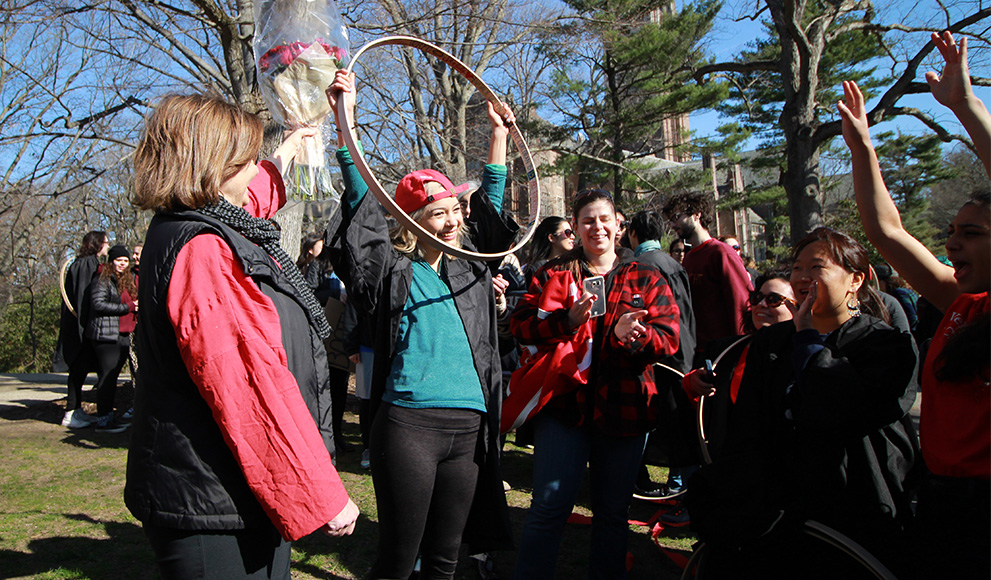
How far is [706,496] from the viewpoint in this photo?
7.38ft

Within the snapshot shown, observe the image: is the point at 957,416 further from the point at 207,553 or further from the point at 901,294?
the point at 901,294

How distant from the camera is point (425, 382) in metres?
2.53

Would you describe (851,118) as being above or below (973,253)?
above

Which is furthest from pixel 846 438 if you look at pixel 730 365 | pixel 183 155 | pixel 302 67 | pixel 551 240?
pixel 551 240

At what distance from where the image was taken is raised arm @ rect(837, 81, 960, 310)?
83.6 inches

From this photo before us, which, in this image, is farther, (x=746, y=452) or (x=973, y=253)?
(x=746, y=452)

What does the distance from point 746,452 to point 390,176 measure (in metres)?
13.8

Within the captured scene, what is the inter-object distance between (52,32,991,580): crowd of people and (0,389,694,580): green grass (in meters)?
1.10

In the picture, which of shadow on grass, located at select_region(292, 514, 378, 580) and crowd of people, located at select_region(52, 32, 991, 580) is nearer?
crowd of people, located at select_region(52, 32, 991, 580)

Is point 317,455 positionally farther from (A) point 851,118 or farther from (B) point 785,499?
(A) point 851,118

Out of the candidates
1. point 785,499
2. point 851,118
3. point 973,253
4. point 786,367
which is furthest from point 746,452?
point 851,118

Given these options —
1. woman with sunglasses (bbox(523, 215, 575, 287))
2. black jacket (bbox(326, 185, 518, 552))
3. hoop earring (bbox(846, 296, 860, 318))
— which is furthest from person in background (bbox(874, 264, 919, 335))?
black jacket (bbox(326, 185, 518, 552))

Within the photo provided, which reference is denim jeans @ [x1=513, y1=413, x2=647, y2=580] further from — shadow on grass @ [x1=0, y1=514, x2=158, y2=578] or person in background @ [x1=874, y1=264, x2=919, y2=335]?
person in background @ [x1=874, y1=264, x2=919, y2=335]

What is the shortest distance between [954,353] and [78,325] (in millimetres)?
8199
